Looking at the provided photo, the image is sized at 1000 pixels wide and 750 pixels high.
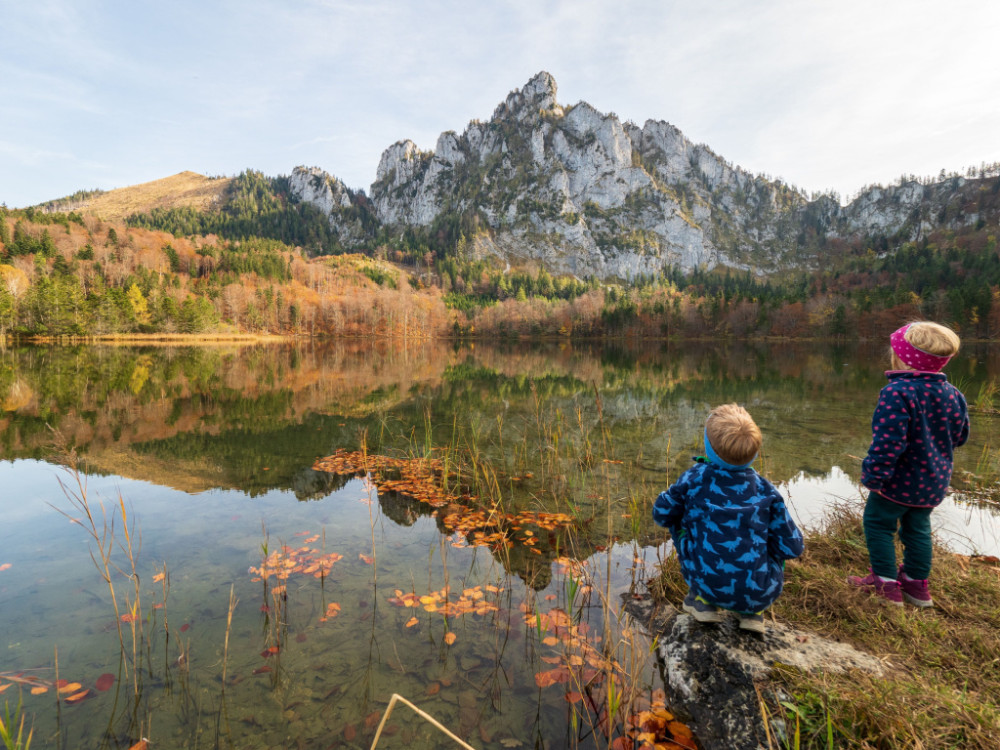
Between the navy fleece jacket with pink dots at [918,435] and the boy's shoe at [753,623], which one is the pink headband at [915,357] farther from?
the boy's shoe at [753,623]

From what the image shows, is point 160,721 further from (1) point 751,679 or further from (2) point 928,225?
(2) point 928,225

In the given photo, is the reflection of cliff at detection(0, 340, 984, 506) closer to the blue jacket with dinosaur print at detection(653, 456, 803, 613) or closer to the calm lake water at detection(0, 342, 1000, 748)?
the calm lake water at detection(0, 342, 1000, 748)

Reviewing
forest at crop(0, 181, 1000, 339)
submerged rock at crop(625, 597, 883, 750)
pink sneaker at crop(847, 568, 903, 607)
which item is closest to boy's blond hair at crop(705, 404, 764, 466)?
submerged rock at crop(625, 597, 883, 750)

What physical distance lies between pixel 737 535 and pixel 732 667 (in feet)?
2.62

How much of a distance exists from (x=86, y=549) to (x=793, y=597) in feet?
25.1

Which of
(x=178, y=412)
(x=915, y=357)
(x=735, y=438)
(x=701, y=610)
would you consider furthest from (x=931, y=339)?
(x=178, y=412)

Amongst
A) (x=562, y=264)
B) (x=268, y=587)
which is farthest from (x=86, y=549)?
(x=562, y=264)

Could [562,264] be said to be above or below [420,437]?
above

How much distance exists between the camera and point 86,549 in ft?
17.3

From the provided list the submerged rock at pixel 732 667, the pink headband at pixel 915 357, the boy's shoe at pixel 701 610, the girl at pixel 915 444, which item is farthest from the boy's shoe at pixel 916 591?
the boy's shoe at pixel 701 610

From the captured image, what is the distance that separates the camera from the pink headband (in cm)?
333

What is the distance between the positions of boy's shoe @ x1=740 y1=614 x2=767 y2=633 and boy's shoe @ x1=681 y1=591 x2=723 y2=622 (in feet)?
0.44

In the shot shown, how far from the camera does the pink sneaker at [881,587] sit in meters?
3.41

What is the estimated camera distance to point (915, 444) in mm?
3406
